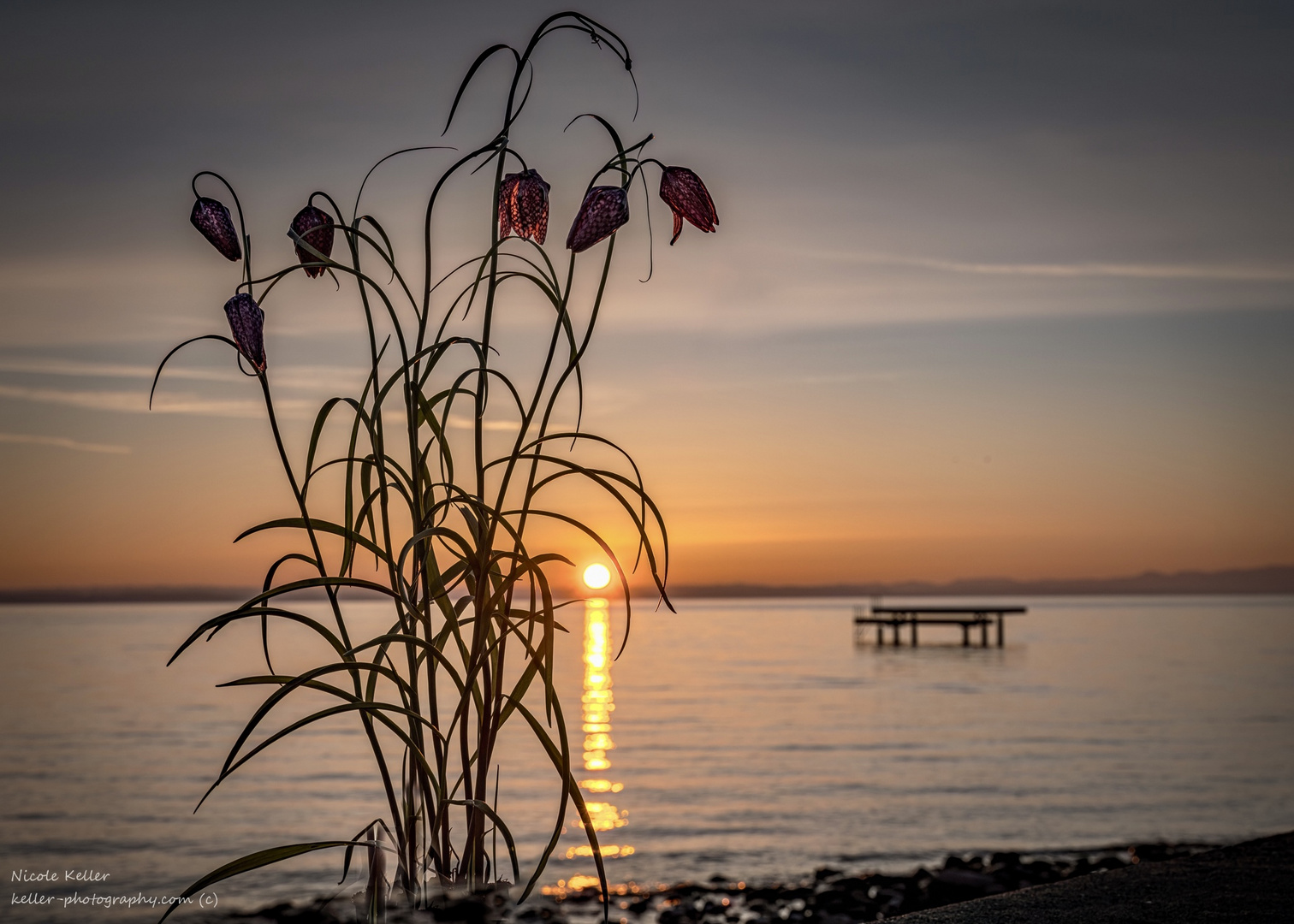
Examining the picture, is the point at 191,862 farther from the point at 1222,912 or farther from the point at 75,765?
the point at 1222,912

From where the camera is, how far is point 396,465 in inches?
66.0

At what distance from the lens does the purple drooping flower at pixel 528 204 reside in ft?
5.32

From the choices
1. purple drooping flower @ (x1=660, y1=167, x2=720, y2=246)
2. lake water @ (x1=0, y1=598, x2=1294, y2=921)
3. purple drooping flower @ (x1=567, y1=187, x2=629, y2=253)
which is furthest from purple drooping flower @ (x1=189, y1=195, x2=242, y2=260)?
lake water @ (x1=0, y1=598, x2=1294, y2=921)

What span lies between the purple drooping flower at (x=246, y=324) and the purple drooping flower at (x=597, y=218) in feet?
1.48

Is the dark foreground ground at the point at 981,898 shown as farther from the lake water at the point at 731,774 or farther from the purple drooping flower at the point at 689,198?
the purple drooping flower at the point at 689,198

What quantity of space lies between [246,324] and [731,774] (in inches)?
456

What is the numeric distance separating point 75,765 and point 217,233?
549 inches

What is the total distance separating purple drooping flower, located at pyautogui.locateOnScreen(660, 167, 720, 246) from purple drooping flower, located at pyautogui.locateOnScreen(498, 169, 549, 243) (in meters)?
0.19

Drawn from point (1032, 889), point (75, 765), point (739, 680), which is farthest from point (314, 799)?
point (739, 680)

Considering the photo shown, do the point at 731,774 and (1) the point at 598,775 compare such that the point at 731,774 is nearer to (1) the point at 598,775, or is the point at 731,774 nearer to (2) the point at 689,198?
(1) the point at 598,775

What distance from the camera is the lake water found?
830 cm

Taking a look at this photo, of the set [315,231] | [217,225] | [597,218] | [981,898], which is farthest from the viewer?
[981,898]

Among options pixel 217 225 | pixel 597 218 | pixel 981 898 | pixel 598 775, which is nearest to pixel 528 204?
pixel 597 218

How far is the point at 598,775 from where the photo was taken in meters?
12.2
